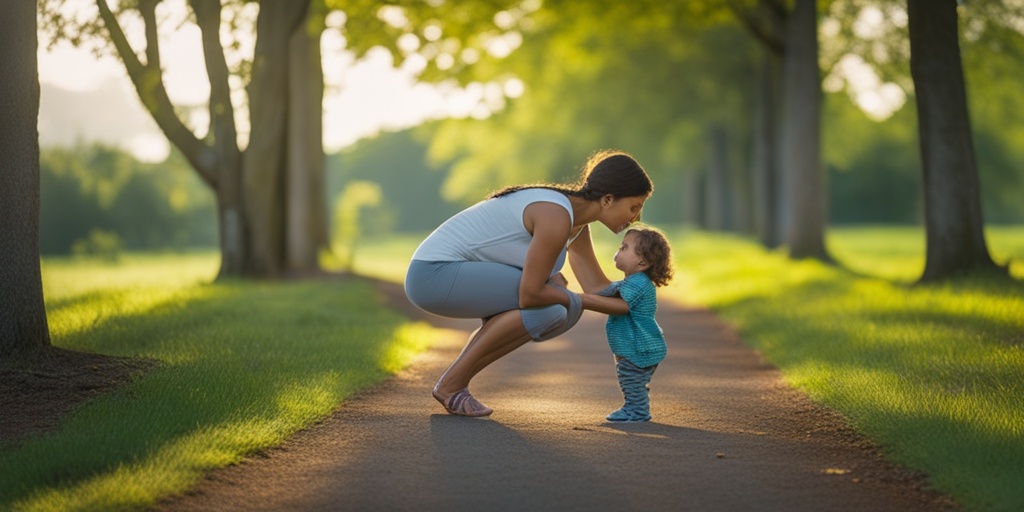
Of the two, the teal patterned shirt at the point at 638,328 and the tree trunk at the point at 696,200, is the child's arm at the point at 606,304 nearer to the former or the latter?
the teal patterned shirt at the point at 638,328

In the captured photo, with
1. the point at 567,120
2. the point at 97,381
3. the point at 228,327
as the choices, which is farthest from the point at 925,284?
the point at 567,120

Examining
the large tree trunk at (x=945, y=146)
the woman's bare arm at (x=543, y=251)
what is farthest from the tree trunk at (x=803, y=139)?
the woman's bare arm at (x=543, y=251)

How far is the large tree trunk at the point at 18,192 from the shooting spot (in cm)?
764

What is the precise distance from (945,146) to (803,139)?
746 cm

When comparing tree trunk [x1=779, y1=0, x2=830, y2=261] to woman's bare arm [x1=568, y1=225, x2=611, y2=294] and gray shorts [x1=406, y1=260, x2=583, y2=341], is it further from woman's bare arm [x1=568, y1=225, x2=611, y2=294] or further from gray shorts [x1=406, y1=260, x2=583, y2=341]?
gray shorts [x1=406, y1=260, x2=583, y2=341]

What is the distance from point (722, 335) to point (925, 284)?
144 inches

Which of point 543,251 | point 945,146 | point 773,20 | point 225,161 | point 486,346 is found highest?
point 773,20

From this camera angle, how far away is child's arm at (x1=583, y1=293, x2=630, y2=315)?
21.8ft

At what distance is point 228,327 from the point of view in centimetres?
1085

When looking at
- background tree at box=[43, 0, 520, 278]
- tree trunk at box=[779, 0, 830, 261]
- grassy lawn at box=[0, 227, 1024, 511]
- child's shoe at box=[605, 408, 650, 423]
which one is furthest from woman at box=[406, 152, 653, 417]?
tree trunk at box=[779, 0, 830, 261]

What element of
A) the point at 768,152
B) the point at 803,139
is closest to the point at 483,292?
the point at 803,139

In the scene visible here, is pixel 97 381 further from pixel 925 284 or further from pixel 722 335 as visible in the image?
pixel 925 284

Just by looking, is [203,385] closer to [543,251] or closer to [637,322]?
[543,251]

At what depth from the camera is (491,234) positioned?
675 cm
